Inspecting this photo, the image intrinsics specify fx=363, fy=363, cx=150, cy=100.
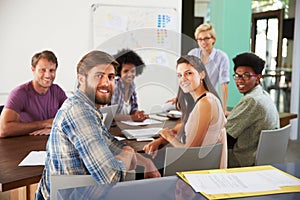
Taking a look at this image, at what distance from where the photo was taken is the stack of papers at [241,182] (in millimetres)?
1076

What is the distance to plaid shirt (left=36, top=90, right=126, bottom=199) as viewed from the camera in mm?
1481

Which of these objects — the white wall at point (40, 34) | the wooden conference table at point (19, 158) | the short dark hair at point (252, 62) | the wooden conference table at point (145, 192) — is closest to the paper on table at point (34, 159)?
the wooden conference table at point (19, 158)

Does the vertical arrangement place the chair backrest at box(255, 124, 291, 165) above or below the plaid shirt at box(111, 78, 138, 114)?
below

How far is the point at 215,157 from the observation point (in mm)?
1875

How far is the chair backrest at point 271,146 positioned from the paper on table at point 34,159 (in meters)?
1.25

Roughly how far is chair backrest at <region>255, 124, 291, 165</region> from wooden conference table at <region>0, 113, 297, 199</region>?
2.23 feet

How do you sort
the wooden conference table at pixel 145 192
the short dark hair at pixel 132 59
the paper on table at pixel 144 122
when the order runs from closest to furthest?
the wooden conference table at pixel 145 192 < the short dark hair at pixel 132 59 < the paper on table at pixel 144 122

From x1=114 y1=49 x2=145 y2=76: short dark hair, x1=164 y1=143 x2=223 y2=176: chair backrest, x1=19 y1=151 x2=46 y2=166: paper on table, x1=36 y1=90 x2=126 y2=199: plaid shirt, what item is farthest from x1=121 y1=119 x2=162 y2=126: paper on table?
x1=36 y1=90 x2=126 y2=199: plaid shirt

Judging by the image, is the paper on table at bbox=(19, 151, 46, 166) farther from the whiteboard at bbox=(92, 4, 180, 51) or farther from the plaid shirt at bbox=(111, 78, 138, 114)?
the whiteboard at bbox=(92, 4, 180, 51)

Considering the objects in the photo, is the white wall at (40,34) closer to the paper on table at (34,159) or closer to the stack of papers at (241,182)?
the paper on table at (34,159)

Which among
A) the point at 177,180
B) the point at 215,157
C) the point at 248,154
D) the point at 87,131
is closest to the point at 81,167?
the point at 87,131

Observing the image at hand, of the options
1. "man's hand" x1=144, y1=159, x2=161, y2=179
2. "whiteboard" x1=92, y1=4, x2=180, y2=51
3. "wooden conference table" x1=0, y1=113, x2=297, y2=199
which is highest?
"whiteboard" x1=92, y1=4, x2=180, y2=51

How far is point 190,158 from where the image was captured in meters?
1.77

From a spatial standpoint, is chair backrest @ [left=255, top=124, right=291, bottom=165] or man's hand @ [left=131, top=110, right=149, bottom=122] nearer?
chair backrest @ [left=255, top=124, right=291, bottom=165]
